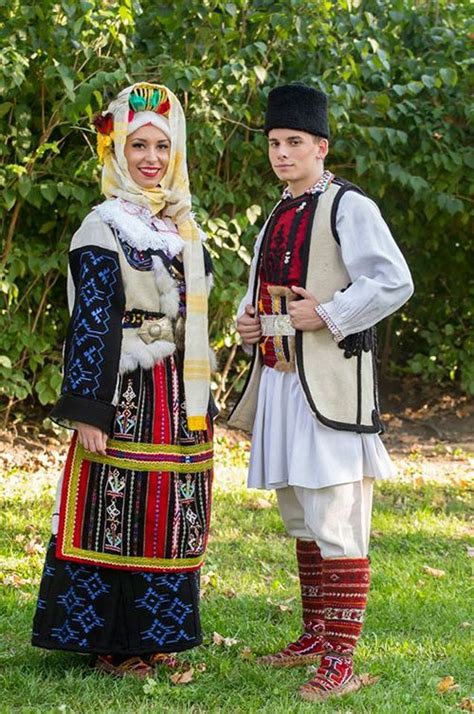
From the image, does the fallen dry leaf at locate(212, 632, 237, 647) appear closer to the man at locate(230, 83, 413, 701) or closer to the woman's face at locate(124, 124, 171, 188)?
the man at locate(230, 83, 413, 701)

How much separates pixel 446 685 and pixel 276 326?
1.19 meters

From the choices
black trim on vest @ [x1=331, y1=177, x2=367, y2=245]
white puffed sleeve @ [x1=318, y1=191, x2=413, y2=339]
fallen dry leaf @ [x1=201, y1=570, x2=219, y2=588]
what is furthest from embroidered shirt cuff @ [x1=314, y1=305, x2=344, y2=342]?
fallen dry leaf @ [x1=201, y1=570, x2=219, y2=588]

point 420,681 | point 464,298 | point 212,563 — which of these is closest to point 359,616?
point 420,681

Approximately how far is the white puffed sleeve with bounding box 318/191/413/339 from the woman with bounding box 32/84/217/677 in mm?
440

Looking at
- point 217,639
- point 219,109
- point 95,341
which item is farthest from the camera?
point 219,109

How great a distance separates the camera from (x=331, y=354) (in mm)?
3246

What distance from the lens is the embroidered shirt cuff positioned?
10.4 feet

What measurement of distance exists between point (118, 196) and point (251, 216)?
276 centimetres

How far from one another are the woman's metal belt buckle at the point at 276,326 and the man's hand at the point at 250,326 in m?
0.02

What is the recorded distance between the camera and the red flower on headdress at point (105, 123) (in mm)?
3307

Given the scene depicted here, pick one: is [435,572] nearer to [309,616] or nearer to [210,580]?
[210,580]

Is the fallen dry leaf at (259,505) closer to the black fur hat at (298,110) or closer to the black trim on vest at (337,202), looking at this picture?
the black trim on vest at (337,202)

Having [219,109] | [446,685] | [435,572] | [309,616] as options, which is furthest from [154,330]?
[219,109]

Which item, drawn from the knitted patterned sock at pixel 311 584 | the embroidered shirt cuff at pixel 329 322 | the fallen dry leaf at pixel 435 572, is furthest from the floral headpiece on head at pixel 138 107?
the fallen dry leaf at pixel 435 572
